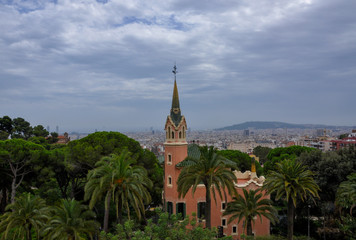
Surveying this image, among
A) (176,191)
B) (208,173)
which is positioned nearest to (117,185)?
(208,173)

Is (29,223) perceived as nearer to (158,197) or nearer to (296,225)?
(158,197)

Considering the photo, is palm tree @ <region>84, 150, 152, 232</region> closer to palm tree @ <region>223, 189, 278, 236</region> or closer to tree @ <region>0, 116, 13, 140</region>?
palm tree @ <region>223, 189, 278, 236</region>

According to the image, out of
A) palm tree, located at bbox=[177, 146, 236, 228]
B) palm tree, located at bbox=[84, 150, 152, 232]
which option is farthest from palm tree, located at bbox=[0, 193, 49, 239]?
palm tree, located at bbox=[177, 146, 236, 228]

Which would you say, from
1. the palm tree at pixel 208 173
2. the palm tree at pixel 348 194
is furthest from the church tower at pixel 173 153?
the palm tree at pixel 348 194

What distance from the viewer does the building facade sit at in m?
28.3

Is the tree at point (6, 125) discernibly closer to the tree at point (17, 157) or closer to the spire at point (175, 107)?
the tree at point (17, 157)

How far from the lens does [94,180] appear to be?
20375mm

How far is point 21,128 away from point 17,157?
1523 inches

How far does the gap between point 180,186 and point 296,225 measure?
17.1m

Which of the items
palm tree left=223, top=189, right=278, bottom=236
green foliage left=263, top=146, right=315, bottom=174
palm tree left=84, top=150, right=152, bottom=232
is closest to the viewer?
palm tree left=84, top=150, right=152, bottom=232

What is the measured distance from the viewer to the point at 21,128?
206 ft

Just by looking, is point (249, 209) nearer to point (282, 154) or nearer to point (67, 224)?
point (67, 224)

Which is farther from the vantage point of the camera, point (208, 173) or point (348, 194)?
point (348, 194)

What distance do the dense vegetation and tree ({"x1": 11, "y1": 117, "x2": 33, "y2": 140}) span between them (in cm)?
3078
